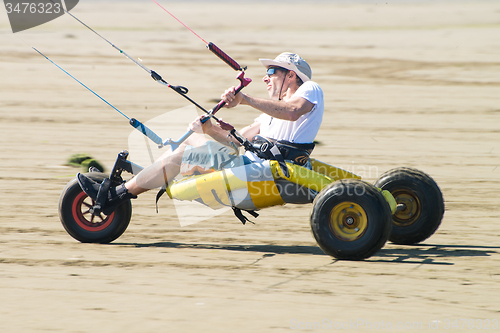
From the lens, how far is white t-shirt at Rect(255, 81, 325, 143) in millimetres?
5764

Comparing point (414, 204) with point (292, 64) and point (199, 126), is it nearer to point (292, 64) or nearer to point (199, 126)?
point (292, 64)

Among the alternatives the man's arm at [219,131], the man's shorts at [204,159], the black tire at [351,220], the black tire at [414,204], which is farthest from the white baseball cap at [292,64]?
the black tire at [414,204]

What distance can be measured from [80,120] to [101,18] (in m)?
24.7

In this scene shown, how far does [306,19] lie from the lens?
34562mm

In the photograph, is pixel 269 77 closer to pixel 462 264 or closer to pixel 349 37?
pixel 462 264

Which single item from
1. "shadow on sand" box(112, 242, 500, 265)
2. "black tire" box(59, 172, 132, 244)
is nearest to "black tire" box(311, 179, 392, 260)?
"shadow on sand" box(112, 242, 500, 265)

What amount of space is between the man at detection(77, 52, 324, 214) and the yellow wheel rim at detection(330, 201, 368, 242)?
649 millimetres

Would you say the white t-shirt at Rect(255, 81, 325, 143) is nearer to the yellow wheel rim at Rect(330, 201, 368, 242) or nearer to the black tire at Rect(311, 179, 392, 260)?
the black tire at Rect(311, 179, 392, 260)

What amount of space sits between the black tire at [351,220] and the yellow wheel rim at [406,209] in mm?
937

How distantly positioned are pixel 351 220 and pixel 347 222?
37 mm

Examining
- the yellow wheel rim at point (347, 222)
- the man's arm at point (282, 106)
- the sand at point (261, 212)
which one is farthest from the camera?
the man's arm at point (282, 106)

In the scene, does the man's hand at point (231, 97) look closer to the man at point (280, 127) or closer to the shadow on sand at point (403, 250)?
the man at point (280, 127)

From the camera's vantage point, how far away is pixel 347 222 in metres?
5.46

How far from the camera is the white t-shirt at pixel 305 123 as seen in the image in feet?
18.9
